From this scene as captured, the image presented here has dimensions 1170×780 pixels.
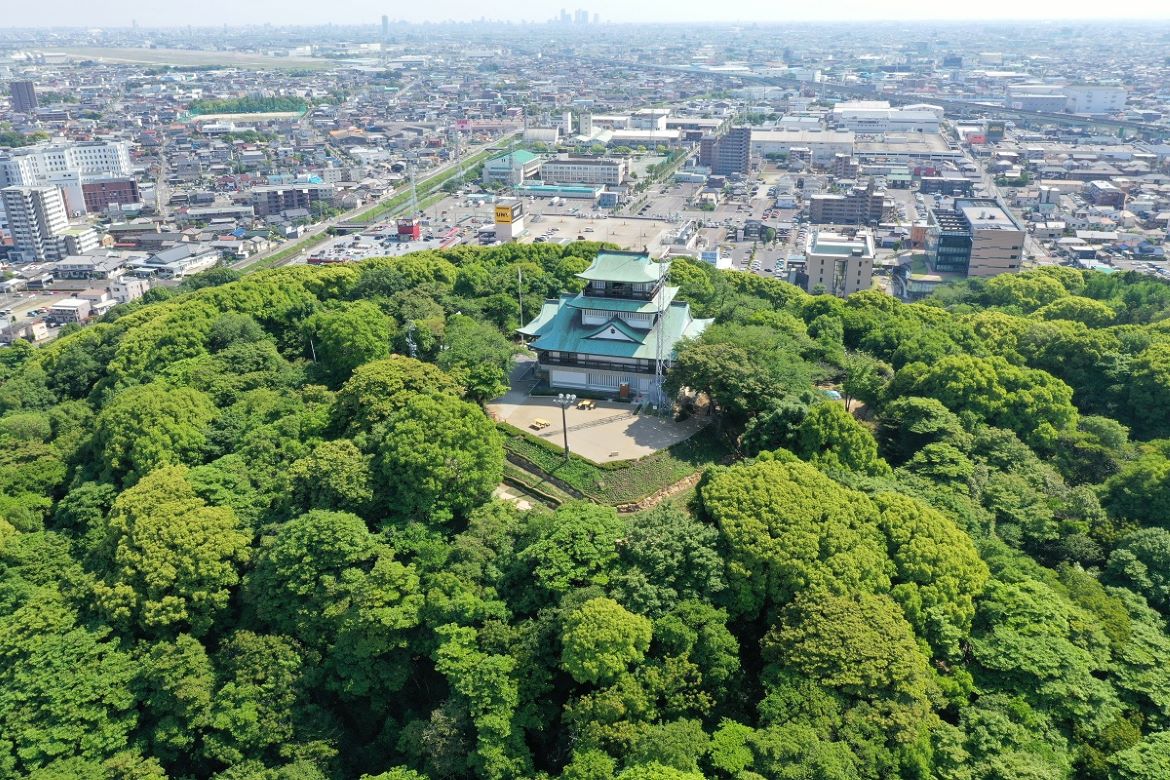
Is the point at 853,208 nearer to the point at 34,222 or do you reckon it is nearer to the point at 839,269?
the point at 839,269

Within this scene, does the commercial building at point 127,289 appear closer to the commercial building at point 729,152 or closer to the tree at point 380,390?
the tree at point 380,390

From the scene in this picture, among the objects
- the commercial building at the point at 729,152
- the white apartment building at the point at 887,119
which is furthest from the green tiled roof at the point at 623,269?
the white apartment building at the point at 887,119

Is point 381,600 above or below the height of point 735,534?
below

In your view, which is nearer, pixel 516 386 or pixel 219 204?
pixel 516 386

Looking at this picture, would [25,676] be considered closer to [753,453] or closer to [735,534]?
[735,534]

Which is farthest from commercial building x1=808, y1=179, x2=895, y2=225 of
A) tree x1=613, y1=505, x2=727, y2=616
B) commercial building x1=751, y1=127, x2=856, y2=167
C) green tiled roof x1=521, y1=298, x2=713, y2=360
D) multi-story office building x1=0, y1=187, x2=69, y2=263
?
multi-story office building x1=0, y1=187, x2=69, y2=263

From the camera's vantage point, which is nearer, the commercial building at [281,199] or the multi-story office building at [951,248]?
the multi-story office building at [951,248]

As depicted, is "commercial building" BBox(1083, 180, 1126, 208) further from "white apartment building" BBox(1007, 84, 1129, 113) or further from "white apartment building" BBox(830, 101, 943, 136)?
"white apartment building" BBox(1007, 84, 1129, 113)

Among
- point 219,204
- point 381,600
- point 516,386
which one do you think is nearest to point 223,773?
point 381,600
